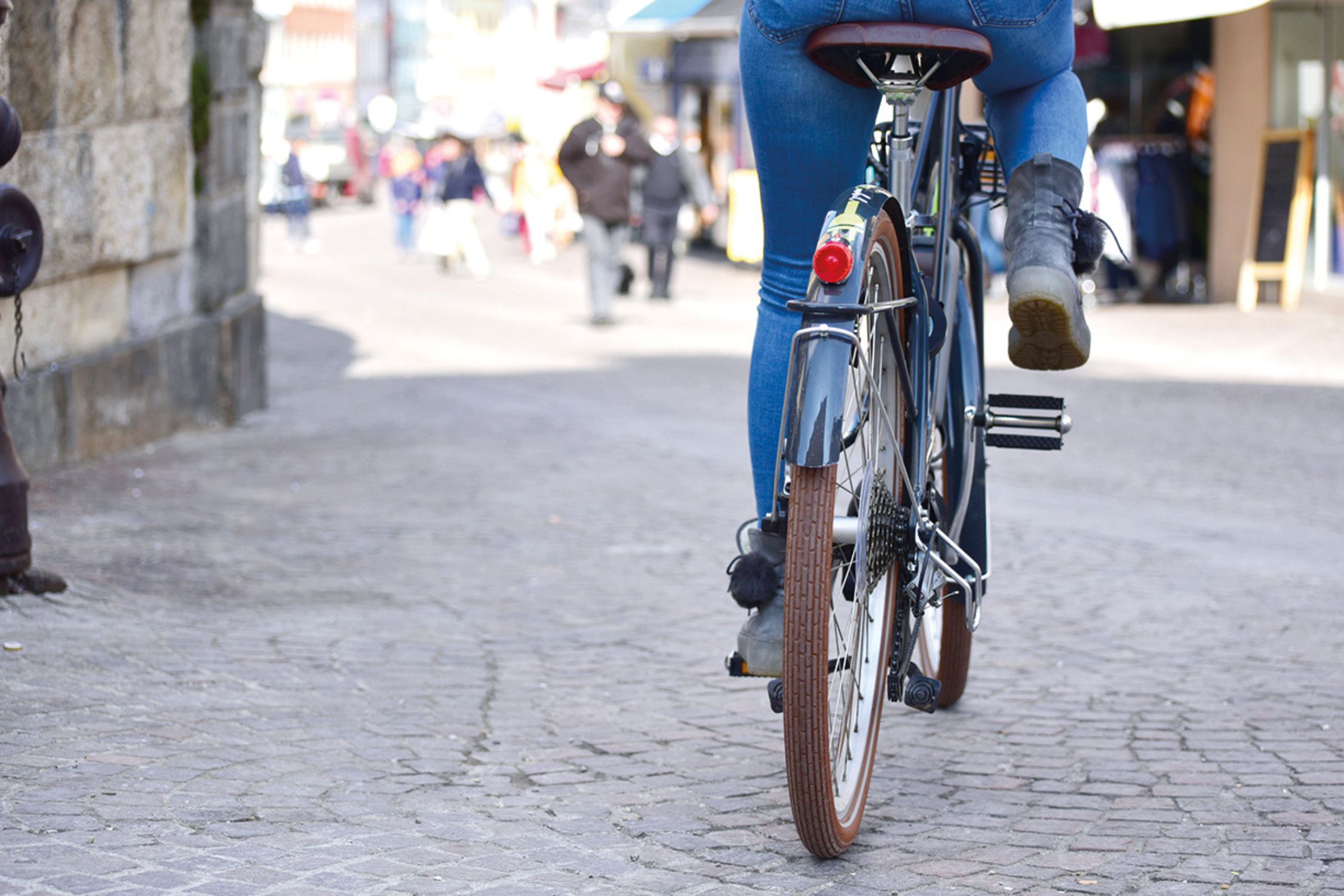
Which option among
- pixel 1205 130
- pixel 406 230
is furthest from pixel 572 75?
pixel 1205 130

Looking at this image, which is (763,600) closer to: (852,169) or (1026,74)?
(852,169)

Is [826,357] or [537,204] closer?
[826,357]

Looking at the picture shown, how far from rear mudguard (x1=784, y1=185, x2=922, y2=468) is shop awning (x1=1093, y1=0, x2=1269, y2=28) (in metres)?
12.6

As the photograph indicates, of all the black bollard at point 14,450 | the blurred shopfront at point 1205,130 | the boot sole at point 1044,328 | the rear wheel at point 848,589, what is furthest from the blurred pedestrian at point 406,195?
the boot sole at point 1044,328

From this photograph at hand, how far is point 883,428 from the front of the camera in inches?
130

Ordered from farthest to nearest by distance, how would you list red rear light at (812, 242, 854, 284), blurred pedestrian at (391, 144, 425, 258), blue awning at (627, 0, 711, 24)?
blurred pedestrian at (391, 144, 425, 258) < blue awning at (627, 0, 711, 24) < red rear light at (812, 242, 854, 284)

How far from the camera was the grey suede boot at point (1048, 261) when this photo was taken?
3043 millimetres

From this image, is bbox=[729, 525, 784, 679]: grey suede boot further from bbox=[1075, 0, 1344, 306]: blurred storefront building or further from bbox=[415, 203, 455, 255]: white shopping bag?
bbox=[415, 203, 455, 255]: white shopping bag

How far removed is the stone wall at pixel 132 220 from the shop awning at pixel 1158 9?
7530 millimetres

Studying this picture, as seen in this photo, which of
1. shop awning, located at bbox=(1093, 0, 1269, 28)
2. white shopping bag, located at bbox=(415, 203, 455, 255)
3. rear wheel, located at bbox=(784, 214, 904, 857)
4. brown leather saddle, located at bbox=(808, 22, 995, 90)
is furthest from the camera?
white shopping bag, located at bbox=(415, 203, 455, 255)

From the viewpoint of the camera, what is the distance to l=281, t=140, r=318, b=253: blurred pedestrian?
3061cm

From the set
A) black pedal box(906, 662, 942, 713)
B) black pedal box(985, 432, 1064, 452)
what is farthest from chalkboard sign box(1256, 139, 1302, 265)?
black pedal box(906, 662, 942, 713)

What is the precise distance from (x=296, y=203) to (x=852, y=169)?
1110 inches

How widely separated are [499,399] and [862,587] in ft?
25.7
